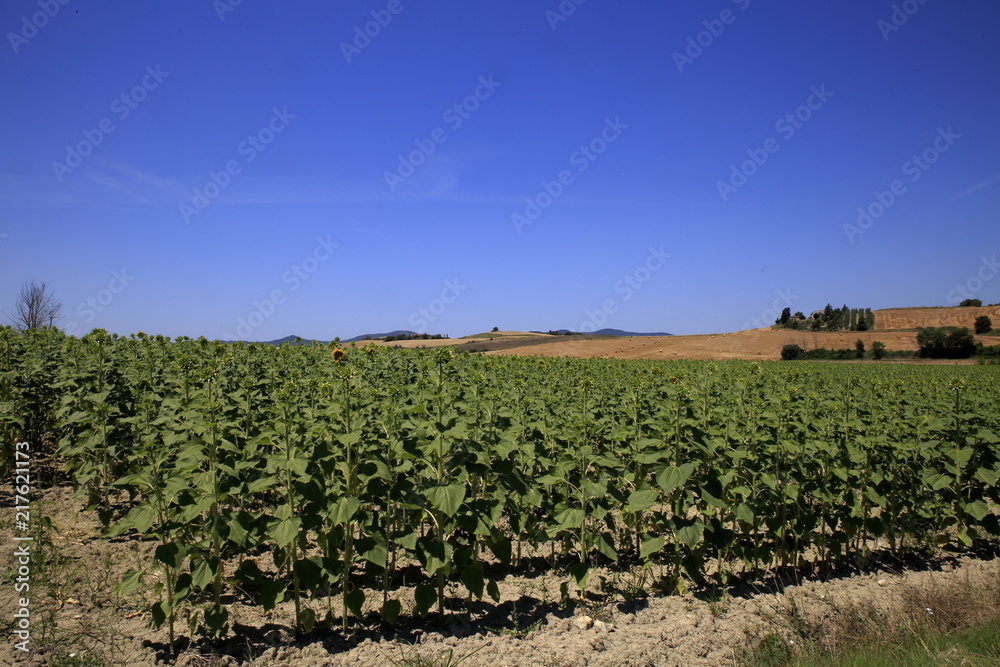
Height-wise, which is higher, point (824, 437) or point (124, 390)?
point (124, 390)

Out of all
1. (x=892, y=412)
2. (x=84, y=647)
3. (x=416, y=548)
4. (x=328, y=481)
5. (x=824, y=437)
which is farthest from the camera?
(x=892, y=412)

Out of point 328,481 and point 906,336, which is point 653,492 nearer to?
point 328,481

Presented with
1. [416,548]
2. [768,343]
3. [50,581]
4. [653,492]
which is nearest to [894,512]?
[653,492]

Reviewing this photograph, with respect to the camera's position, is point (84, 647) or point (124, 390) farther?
point (124, 390)

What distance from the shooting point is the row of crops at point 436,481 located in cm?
359

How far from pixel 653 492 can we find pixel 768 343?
68175 mm

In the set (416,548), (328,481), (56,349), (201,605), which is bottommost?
(201,605)

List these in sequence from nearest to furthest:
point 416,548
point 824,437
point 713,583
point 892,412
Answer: point 416,548, point 713,583, point 824,437, point 892,412

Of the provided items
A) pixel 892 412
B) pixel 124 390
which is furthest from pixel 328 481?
pixel 892 412

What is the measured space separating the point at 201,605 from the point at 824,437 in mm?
6281

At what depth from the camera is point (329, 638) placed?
12.4ft

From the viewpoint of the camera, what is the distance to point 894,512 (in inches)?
236

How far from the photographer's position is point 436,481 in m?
3.88

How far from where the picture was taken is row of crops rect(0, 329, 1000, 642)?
3588 mm
